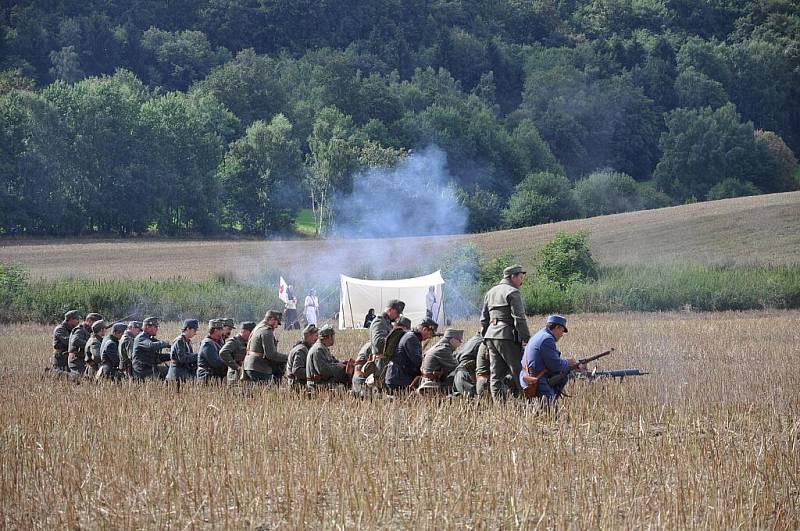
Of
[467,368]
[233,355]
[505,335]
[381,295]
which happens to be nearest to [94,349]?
[233,355]

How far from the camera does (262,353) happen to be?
16.0 m

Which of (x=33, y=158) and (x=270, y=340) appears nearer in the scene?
(x=270, y=340)

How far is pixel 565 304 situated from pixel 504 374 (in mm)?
22687

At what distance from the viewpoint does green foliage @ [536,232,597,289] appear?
38.4 metres

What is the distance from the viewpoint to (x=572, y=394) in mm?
14102

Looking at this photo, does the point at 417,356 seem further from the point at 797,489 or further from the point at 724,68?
the point at 724,68

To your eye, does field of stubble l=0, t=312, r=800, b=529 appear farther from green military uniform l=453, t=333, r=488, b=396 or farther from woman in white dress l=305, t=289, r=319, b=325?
woman in white dress l=305, t=289, r=319, b=325

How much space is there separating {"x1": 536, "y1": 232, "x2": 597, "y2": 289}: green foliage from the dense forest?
1705 centimetres

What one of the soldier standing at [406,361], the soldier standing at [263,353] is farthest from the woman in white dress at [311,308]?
the soldier standing at [406,361]

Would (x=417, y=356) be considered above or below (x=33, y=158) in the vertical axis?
below

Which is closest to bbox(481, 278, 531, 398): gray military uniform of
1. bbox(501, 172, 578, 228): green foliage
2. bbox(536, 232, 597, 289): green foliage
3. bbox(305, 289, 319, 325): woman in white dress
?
bbox(305, 289, 319, 325): woman in white dress

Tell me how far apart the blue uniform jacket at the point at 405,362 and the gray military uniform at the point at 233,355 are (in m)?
2.69

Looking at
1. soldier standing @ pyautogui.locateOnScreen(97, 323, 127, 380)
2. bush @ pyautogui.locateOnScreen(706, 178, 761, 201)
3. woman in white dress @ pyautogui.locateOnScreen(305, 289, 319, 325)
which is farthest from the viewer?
bush @ pyautogui.locateOnScreen(706, 178, 761, 201)

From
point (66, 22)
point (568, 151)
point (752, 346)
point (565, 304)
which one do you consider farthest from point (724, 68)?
point (752, 346)
